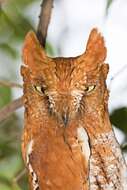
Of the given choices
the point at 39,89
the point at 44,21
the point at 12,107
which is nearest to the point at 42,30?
the point at 44,21

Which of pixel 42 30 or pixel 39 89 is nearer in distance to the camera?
pixel 39 89

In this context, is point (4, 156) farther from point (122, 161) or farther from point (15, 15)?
point (122, 161)

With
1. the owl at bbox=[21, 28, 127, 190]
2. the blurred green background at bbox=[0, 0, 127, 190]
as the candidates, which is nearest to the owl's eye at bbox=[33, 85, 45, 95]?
the owl at bbox=[21, 28, 127, 190]

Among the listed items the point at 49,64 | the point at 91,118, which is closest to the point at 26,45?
the point at 49,64

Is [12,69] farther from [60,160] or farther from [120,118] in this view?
[60,160]

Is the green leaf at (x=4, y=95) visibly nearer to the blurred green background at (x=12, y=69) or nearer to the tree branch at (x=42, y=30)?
the blurred green background at (x=12, y=69)

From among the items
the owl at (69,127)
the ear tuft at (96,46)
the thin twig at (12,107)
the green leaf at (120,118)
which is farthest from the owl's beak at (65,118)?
the green leaf at (120,118)
